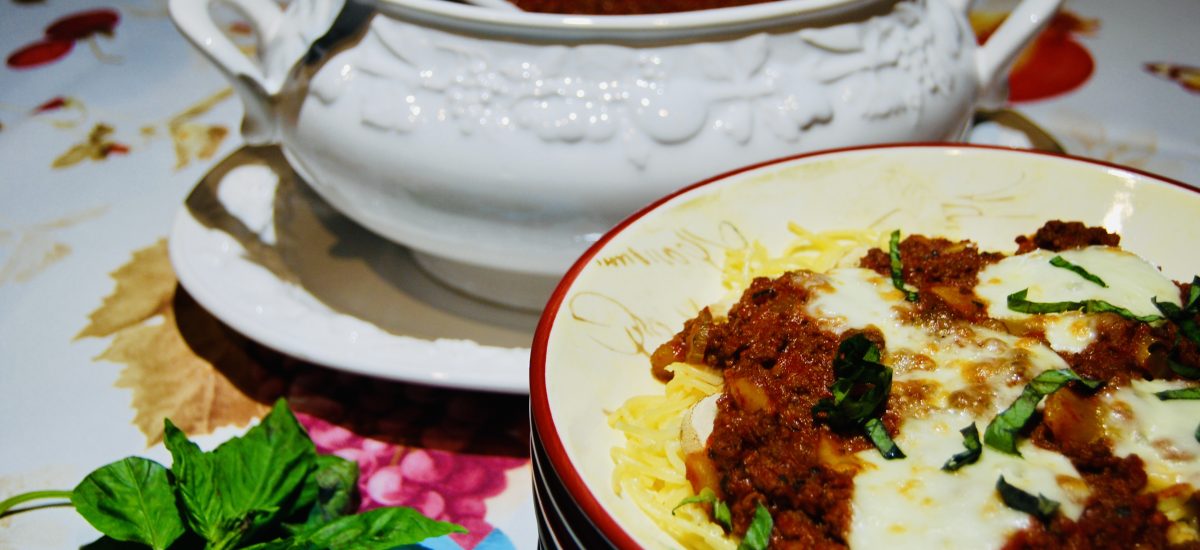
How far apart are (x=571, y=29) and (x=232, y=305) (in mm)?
708

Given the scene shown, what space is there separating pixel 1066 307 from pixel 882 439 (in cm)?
32

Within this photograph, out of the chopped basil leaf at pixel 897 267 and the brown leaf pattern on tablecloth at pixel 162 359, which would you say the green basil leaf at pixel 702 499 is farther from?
the brown leaf pattern on tablecloth at pixel 162 359

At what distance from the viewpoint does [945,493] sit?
2.82 ft

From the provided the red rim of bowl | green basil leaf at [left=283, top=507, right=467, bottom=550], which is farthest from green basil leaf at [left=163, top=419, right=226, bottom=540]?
the red rim of bowl

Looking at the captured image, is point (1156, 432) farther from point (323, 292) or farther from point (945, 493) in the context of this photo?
point (323, 292)

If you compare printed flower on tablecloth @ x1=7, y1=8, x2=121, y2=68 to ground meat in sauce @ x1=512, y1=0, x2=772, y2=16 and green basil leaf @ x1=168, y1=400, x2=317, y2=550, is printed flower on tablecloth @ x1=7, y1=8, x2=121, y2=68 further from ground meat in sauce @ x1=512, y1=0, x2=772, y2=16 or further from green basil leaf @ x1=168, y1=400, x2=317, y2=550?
green basil leaf @ x1=168, y1=400, x2=317, y2=550

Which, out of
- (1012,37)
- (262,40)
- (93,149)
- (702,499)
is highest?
(1012,37)

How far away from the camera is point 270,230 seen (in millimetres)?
1832

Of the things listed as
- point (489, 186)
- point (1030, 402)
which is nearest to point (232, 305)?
point (489, 186)

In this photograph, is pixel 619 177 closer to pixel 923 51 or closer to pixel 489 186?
pixel 489 186

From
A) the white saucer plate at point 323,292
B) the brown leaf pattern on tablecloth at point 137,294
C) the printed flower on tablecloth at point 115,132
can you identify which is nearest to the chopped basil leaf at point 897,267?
the white saucer plate at point 323,292

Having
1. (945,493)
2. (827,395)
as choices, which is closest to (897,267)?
(827,395)

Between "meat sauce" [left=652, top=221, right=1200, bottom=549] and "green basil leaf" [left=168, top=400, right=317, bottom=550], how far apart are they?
19.5 inches

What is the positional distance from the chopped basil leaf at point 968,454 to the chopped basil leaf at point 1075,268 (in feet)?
1.08
